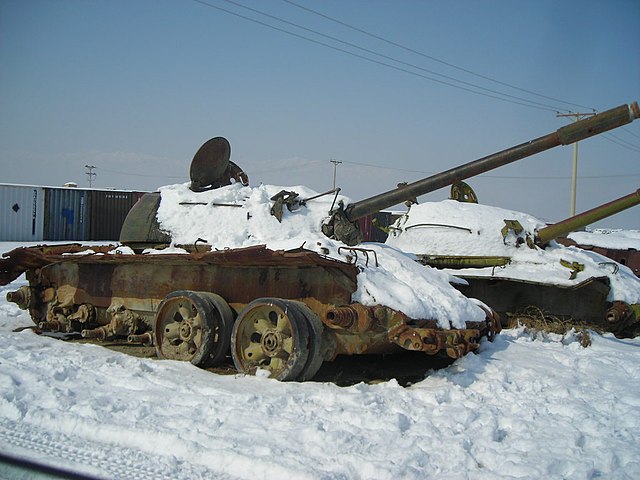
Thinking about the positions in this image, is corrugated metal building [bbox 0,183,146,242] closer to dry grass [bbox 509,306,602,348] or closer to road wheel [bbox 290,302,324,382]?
dry grass [bbox 509,306,602,348]

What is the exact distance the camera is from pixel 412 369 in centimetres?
738

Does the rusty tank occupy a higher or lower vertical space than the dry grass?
higher

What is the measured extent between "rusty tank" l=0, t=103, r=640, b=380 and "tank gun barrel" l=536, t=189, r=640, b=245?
3.10 m

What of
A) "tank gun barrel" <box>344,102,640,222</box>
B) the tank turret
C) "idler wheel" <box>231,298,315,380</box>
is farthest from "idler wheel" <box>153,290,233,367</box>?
"tank gun barrel" <box>344,102,640,222</box>

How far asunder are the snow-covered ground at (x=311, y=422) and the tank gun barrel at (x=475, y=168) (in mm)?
2357

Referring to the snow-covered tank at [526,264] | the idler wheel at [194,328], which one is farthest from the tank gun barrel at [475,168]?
the idler wheel at [194,328]

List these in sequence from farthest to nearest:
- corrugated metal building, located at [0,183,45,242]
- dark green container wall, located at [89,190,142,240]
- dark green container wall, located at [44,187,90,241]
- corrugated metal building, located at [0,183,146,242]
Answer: dark green container wall, located at [89,190,142,240], dark green container wall, located at [44,187,90,241], corrugated metal building, located at [0,183,146,242], corrugated metal building, located at [0,183,45,242]

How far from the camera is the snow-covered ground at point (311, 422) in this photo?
390 cm

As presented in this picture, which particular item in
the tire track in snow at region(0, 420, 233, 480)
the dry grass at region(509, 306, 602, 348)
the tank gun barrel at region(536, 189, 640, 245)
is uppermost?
the tank gun barrel at region(536, 189, 640, 245)

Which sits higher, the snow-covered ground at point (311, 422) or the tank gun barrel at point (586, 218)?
the tank gun barrel at point (586, 218)

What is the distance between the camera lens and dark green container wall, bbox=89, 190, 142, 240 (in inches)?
1017

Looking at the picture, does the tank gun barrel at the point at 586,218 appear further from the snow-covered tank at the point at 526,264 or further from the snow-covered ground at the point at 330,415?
the snow-covered ground at the point at 330,415

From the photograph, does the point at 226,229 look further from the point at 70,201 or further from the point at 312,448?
the point at 70,201

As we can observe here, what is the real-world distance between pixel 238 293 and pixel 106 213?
20372mm
